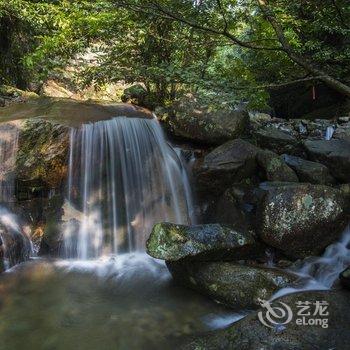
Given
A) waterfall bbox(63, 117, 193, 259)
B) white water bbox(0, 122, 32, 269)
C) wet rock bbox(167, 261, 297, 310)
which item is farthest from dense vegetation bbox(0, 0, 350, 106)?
wet rock bbox(167, 261, 297, 310)

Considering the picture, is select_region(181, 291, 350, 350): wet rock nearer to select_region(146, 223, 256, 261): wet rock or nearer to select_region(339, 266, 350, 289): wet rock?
select_region(339, 266, 350, 289): wet rock

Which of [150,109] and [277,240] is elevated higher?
[150,109]

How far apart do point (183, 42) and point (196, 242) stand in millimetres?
3076

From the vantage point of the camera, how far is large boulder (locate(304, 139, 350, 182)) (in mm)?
7277

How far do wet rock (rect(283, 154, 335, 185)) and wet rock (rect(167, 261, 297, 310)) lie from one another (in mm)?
2388

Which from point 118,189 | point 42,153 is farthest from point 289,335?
point 42,153

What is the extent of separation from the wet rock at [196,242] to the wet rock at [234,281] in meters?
0.21

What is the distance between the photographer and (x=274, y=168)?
23.5 feet

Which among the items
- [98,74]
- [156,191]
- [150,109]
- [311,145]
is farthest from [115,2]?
[150,109]

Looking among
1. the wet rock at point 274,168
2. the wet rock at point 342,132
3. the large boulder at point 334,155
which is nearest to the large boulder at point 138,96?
the wet rock at point 274,168

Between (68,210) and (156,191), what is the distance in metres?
1.68

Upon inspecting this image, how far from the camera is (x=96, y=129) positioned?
24.9ft

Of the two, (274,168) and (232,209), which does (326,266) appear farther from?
(274,168)

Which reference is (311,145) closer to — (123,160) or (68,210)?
(123,160)
